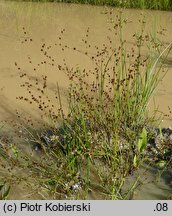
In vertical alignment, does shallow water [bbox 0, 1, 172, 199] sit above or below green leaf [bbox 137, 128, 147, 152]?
above

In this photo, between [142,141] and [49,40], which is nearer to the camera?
[142,141]

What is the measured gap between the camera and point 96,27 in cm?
719

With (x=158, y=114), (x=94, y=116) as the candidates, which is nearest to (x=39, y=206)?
(x=94, y=116)

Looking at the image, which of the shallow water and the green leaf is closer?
the green leaf

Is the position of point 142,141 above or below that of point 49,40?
below

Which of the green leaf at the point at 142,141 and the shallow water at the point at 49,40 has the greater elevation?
the shallow water at the point at 49,40

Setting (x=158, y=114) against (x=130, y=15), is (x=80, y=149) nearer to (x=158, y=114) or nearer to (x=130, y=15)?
(x=158, y=114)

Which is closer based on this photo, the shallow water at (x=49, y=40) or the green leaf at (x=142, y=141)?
the green leaf at (x=142, y=141)

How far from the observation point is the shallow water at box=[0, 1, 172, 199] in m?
4.58

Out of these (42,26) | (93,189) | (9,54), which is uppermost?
(42,26)

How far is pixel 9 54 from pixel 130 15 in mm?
3236

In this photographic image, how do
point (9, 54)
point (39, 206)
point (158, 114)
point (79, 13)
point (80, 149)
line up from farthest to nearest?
1. point (79, 13)
2. point (9, 54)
3. point (158, 114)
4. point (80, 149)
5. point (39, 206)

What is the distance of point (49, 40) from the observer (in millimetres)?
6367

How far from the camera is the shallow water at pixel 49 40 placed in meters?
4.58
